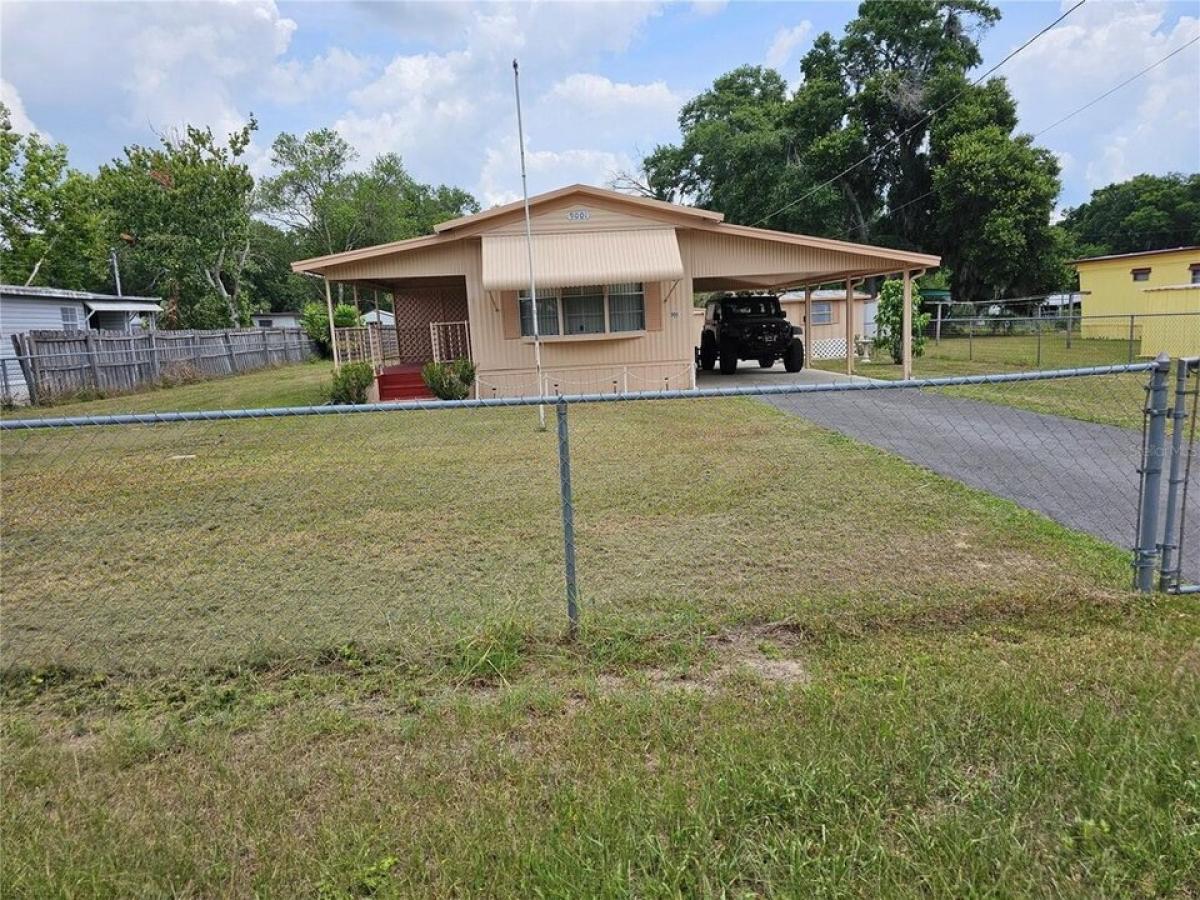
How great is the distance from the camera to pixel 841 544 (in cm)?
524

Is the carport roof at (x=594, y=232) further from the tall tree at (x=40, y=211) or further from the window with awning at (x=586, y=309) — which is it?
the tall tree at (x=40, y=211)

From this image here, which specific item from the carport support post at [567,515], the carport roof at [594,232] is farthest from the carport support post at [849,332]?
the carport support post at [567,515]

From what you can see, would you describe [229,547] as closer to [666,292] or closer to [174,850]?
[174,850]

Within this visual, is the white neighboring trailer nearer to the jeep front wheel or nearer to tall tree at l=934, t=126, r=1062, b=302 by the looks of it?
the jeep front wheel

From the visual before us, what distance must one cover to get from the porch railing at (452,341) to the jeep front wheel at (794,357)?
7672mm

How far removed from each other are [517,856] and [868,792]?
115cm

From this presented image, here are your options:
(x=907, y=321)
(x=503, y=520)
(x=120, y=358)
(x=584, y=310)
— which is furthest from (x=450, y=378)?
(x=120, y=358)

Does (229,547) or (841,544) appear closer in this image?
(841,544)

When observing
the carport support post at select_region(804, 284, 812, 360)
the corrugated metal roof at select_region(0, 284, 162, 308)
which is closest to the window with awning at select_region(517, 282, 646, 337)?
the carport support post at select_region(804, 284, 812, 360)

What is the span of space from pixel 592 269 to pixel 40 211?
32079 mm

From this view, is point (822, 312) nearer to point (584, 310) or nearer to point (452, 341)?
point (584, 310)

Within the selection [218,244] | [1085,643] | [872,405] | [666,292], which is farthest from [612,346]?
[218,244]

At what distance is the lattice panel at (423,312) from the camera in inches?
776

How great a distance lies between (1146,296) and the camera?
28.8 meters
